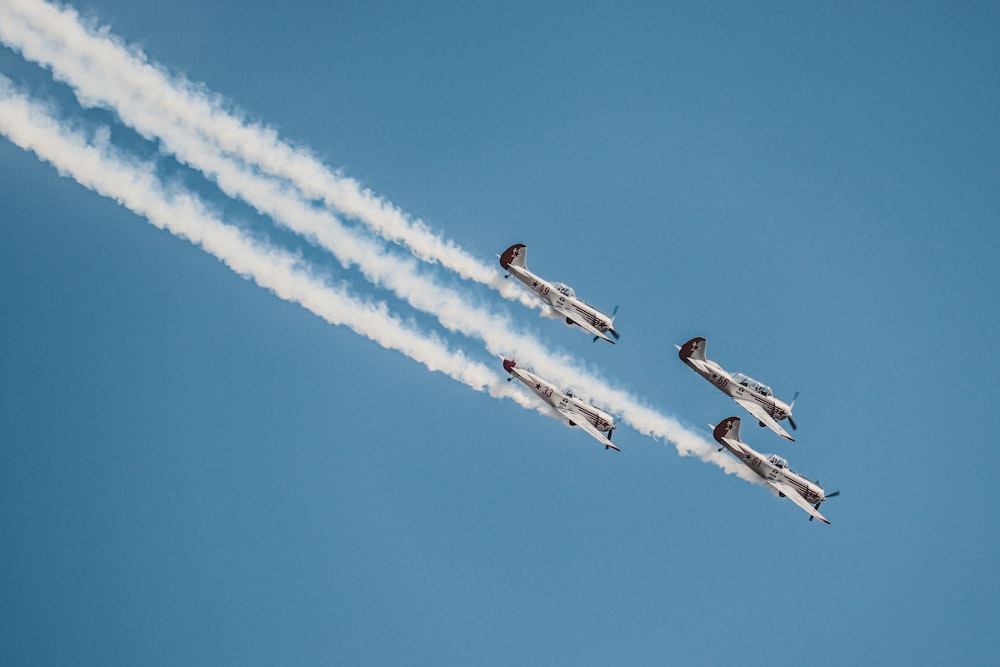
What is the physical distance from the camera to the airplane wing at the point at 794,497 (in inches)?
2653

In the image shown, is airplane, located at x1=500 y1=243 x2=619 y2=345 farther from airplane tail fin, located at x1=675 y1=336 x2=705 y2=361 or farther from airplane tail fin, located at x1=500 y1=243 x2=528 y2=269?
airplane tail fin, located at x1=675 y1=336 x2=705 y2=361

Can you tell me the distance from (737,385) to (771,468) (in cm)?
498

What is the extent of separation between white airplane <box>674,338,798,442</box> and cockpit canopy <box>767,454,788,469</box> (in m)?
1.97

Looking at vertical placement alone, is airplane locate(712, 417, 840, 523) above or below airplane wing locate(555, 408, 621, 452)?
above

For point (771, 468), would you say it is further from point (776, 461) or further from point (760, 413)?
point (760, 413)

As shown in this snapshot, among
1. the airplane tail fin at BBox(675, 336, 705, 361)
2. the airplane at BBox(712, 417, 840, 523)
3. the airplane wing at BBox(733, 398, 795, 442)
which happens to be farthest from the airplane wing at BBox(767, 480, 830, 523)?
the airplane tail fin at BBox(675, 336, 705, 361)

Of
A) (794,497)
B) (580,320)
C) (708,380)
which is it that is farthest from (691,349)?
(794,497)

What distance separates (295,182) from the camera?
194ft

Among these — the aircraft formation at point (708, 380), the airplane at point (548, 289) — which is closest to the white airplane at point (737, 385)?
the aircraft formation at point (708, 380)

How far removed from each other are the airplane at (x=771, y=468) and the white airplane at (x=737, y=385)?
122cm

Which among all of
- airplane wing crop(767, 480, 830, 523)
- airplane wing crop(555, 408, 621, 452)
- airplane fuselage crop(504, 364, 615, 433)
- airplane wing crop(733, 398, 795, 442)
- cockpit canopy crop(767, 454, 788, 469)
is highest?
airplane wing crop(733, 398, 795, 442)

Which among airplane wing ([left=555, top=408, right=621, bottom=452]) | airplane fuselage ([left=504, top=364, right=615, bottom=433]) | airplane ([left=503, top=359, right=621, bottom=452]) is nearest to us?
airplane wing ([left=555, top=408, right=621, bottom=452])

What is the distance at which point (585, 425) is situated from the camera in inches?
2571

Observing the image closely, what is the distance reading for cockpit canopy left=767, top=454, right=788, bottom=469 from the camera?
6856 cm
